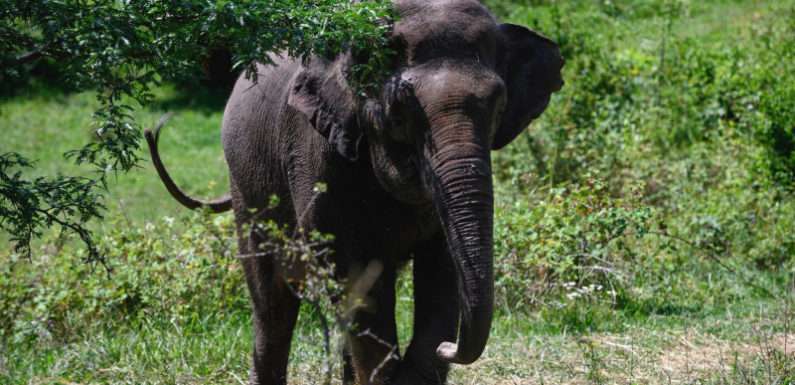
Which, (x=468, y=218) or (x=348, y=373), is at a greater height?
(x=468, y=218)

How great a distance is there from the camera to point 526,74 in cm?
493

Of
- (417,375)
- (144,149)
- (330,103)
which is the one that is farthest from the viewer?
(144,149)

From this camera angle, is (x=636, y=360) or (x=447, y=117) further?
(x=636, y=360)

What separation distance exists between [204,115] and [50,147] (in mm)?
2454

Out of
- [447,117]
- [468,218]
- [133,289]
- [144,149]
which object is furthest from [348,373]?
[144,149]

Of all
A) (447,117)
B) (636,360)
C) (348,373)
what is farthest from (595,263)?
(447,117)

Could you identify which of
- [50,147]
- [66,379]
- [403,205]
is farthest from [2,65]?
[50,147]

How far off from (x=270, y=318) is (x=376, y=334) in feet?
3.77

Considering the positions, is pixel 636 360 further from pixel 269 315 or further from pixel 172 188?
pixel 172 188

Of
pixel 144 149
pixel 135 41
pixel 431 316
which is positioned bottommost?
pixel 144 149

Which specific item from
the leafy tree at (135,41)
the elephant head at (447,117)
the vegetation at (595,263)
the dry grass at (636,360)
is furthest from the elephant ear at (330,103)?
the dry grass at (636,360)

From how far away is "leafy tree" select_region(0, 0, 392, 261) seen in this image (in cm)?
381

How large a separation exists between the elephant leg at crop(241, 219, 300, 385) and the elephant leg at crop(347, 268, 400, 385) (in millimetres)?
1017

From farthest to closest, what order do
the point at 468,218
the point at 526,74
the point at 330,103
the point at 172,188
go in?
the point at 172,188 < the point at 526,74 < the point at 330,103 < the point at 468,218
